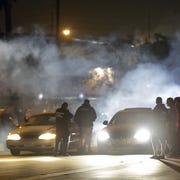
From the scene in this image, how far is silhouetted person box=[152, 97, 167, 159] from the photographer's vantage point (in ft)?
65.6

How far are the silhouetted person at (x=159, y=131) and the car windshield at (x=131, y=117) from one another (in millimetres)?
2825

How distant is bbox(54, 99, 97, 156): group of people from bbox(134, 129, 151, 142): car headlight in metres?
2.20

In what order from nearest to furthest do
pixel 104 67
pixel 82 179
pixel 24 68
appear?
1. pixel 82 179
2. pixel 24 68
3. pixel 104 67

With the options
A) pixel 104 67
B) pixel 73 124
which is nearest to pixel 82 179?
pixel 73 124

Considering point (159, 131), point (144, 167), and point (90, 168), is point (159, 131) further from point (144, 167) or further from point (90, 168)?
point (90, 168)

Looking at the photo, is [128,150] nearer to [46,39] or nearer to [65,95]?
[46,39]

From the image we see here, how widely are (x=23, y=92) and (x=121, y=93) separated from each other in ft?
35.1

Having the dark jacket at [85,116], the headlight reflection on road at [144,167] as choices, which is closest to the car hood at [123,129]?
the dark jacket at [85,116]

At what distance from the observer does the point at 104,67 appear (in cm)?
4972

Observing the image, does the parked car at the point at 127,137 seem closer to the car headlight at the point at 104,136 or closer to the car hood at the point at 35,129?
the car headlight at the point at 104,136

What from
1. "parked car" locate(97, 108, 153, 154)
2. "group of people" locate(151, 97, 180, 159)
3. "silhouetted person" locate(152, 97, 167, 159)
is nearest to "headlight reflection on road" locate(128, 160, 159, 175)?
"silhouetted person" locate(152, 97, 167, 159)

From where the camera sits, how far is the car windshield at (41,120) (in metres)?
23.9

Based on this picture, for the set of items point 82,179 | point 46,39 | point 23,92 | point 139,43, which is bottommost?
point 82,179

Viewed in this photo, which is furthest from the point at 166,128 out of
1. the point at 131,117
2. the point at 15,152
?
the point at 15,152
